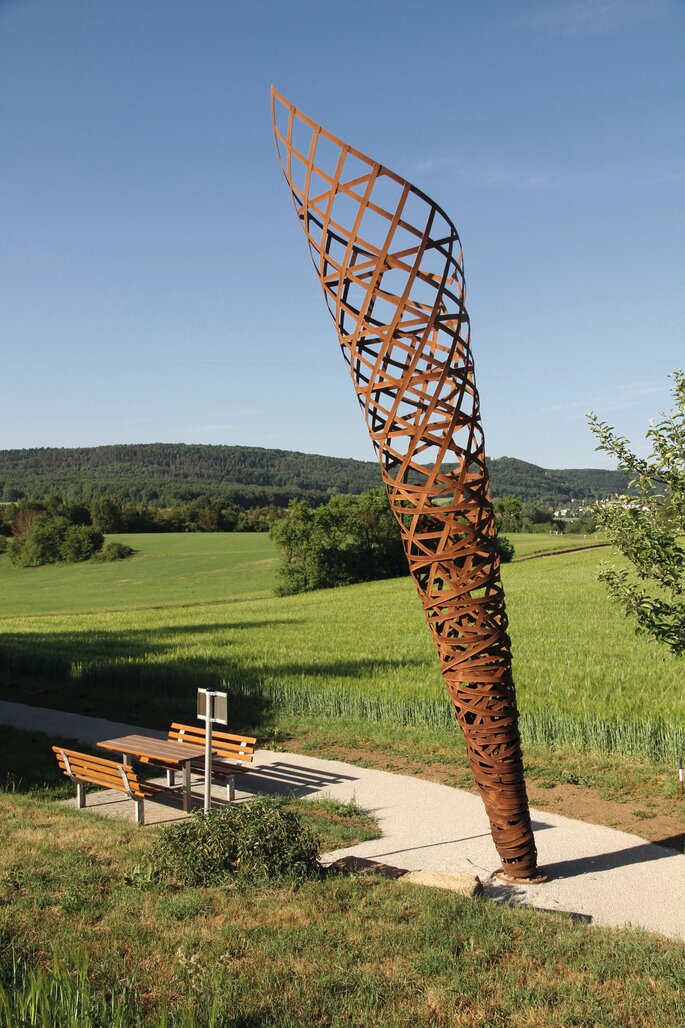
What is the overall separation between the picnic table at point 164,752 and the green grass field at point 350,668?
13.9 ft

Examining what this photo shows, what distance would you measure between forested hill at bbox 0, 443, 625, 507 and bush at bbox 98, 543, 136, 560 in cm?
3527

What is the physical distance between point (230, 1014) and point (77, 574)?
70.1 metres

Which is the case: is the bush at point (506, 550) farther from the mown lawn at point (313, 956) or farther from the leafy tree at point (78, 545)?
the mown lawn at point (313, 956)

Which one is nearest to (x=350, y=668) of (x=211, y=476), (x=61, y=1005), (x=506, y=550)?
(x=61, y=1005)

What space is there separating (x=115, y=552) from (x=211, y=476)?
74.0 m

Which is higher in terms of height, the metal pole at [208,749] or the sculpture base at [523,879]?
the metal pole at [208,749]

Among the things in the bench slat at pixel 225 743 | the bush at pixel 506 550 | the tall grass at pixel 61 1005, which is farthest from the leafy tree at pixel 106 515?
the tall grass at pixel 61 1005

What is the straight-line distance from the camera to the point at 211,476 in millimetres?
150250

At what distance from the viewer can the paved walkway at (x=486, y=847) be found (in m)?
7.31

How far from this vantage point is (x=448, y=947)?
17.7 feet

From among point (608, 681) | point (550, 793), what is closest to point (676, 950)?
point (550, 793)

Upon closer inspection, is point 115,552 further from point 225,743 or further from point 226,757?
point 226,757

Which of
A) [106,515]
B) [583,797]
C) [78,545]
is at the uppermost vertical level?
[106,515]

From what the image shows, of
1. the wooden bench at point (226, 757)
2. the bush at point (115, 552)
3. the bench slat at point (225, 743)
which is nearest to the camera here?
the wooden bench at point (226, 757)
